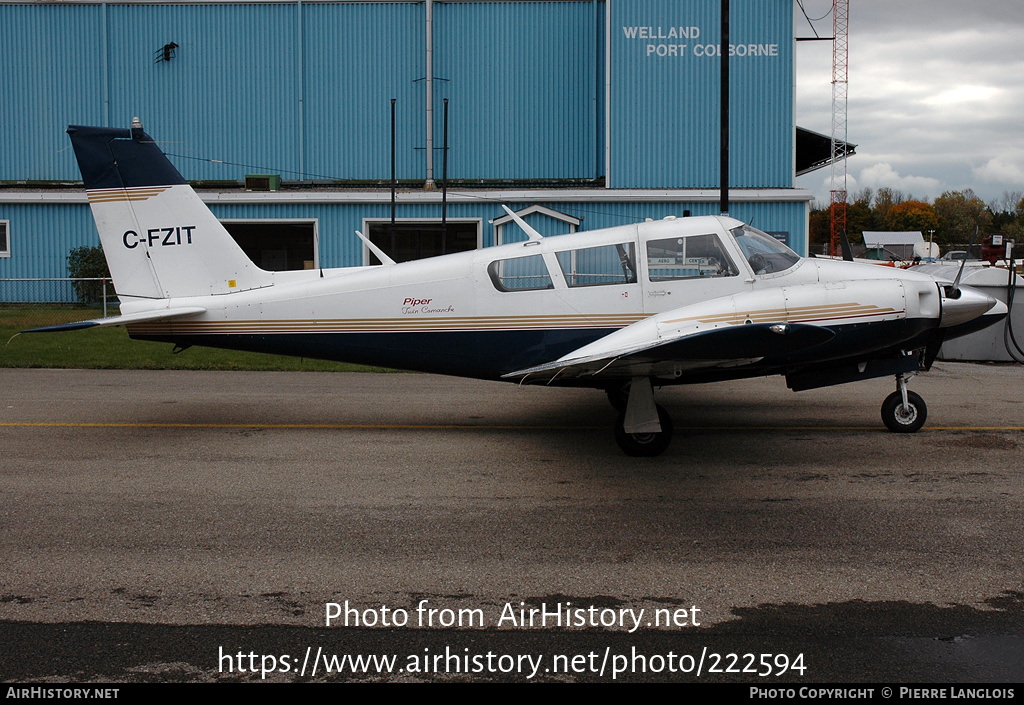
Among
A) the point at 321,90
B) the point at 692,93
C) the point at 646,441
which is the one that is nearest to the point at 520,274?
the point at 646,441

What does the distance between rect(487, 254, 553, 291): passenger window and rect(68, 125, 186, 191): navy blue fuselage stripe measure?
3.79m

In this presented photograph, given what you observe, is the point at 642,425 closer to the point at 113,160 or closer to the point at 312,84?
the point at 113,160

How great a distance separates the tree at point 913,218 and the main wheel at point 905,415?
93.8 meters

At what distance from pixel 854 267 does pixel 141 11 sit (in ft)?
106

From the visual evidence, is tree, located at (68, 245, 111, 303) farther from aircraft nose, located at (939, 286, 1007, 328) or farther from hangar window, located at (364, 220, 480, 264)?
aircraft nose, located at (939, 286, 1007, 328)

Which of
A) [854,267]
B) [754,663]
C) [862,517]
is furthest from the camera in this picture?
[854,267]

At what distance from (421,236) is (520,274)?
2211 cm

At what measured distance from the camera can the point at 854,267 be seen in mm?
8328

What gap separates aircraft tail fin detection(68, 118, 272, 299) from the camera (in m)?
9.21

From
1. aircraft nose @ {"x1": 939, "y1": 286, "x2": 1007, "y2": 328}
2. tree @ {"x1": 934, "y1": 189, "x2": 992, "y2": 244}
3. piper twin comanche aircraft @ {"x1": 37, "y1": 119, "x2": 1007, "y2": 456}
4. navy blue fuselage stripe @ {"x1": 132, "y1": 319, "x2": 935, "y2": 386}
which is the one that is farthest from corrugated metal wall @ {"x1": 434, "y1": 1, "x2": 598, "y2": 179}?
tree @ {"x1": 934, "y1": 189, "x2": 992, "y2": 244}

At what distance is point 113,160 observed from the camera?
921cm

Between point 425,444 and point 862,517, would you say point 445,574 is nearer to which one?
point 862,517

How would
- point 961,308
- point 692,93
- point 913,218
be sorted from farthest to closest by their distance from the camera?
1. point 913,218
2. point 692,93
3. point 961,308
